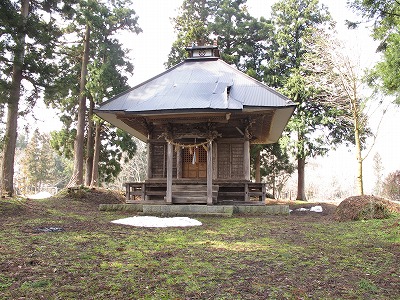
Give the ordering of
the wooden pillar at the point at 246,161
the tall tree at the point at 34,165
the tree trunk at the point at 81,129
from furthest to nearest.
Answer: the tall tree at the point at 34,165 → the tree trunk at the point at 81,129 → the wooden pillar at the point at 246,161

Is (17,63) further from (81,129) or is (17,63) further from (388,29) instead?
(388,29)

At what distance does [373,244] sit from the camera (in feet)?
17.9

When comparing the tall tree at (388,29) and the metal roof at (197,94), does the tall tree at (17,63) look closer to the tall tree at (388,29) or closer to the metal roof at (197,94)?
the metal roof at (197,94)

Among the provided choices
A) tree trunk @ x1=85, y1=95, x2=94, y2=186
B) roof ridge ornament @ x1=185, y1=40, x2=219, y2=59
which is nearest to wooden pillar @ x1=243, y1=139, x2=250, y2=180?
roof ridge ornament @ x1=185, y1=40, x2=219, y2=59

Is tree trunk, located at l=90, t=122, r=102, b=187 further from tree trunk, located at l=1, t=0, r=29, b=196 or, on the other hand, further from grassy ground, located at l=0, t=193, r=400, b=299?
grassy ground, located at l=0, t=193, r=400, b=299

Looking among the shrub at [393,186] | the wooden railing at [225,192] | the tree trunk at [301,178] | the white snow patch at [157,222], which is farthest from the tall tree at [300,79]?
the white snow patch at [157,222]

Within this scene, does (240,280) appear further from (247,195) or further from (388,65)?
(247,195)

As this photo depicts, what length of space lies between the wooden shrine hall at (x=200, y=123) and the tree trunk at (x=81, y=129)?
4148mm

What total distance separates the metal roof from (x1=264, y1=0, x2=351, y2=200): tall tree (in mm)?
8175

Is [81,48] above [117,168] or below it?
above

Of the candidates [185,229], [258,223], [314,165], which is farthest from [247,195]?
[314,165]

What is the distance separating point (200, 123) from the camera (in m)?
11.6

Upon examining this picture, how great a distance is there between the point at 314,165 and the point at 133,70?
3549cm

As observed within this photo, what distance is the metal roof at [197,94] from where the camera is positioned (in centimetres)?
1077
